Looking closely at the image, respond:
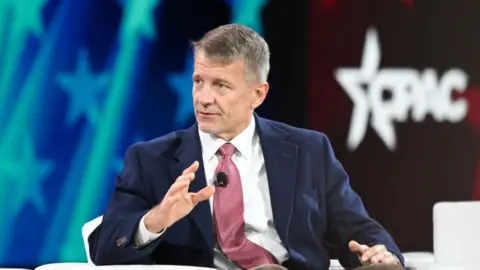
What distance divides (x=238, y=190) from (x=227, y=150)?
12 centimetres

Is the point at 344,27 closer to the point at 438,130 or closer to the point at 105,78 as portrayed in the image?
the point at 438,130

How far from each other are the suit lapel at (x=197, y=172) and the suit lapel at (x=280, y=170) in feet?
0.63

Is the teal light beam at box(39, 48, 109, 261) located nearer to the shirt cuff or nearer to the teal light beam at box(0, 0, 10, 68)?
the teal light beam at box(0, 0, 10, 68)

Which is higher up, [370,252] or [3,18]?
[3,18]

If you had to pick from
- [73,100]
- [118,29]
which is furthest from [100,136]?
[118,29]

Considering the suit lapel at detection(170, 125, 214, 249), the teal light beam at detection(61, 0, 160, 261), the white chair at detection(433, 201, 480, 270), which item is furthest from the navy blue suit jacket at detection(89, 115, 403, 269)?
the teal light beam at detection(61, 0, 160, 261)

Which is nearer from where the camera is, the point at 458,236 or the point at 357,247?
the point at 357,247

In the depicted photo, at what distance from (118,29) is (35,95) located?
0.47 m

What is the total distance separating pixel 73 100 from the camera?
3863mm

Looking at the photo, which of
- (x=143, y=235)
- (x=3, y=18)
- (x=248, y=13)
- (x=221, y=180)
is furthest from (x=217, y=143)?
(x=3, y=18)

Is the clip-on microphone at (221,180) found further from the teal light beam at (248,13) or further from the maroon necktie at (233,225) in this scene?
the teal light beam at (248,13)

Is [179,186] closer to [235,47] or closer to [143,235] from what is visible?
[143,235]

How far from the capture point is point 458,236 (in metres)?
2.77

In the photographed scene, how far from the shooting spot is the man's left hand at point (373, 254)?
2354 millimetres
